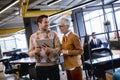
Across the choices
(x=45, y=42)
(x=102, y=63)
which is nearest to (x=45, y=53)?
(x=45, y=42)

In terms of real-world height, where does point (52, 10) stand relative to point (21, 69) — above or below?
above

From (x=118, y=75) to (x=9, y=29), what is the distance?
18968mm

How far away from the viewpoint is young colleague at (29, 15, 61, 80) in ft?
11.1

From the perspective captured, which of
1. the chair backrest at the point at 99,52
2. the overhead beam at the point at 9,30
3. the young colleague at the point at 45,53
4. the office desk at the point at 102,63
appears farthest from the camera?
the overhead beam at the point at 9,30

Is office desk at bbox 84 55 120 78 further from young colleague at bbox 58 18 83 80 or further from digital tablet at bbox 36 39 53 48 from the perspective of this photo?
digital tablet at bbox 36 39 53 48

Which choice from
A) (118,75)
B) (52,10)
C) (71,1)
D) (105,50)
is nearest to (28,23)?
(52,10)

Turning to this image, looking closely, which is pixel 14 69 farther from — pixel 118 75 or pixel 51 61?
pixel 118 75

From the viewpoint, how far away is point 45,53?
11.2ft

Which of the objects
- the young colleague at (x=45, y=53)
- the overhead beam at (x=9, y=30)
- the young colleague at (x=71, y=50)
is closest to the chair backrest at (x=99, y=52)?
the young colleague at (x=71, y=50)

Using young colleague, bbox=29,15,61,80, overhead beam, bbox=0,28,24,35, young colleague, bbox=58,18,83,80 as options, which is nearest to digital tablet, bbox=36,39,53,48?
young colleague, bbox=29,15,61,80

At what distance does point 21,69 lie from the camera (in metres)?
8.82

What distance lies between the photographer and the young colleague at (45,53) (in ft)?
11.1

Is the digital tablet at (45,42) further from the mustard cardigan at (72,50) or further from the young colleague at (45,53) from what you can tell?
the mustard cardigan at (72,50)

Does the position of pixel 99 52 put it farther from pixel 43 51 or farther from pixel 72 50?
pixel 43 51
